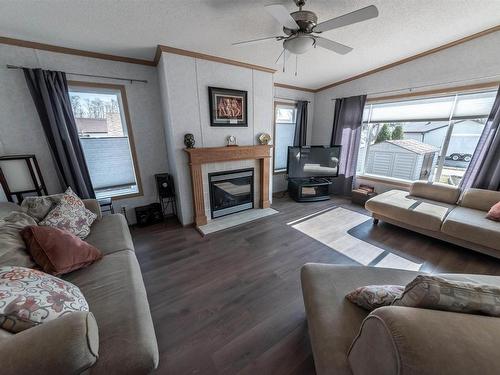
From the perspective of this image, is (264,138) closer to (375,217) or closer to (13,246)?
(375,217)

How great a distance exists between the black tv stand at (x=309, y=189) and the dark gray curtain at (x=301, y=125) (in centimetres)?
98

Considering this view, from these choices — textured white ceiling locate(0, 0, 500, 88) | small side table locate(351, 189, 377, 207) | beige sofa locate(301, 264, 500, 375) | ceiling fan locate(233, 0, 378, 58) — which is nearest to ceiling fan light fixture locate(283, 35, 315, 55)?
ceiling fan locate(233, 0, 378, 58)

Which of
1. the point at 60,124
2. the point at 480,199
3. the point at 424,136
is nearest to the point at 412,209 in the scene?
the point at 480,199

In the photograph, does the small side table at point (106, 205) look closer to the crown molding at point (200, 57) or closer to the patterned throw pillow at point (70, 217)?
the patterned throw pillow at point (70, 217)

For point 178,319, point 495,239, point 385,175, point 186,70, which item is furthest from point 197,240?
point 385,175

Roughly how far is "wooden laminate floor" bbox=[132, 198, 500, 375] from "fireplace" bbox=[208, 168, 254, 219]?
1.61 ft

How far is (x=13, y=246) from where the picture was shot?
1.21 meters

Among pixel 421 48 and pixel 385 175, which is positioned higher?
pixel 421 48

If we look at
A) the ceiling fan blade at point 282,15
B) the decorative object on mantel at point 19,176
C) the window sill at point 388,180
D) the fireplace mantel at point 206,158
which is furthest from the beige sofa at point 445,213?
the decorative object on mantel at point 19,176

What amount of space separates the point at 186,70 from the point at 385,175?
13.2ft

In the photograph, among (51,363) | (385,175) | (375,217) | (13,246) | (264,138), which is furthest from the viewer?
(385,175)

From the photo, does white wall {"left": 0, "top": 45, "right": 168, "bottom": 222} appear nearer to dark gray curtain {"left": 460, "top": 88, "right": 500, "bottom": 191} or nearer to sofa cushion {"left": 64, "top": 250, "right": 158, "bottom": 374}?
sofa cushion {"left": 64, "top": 250, "right": 158, "bottom": 374}

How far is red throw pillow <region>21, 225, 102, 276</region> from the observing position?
50.1 inches

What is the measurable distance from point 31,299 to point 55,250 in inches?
23.3
